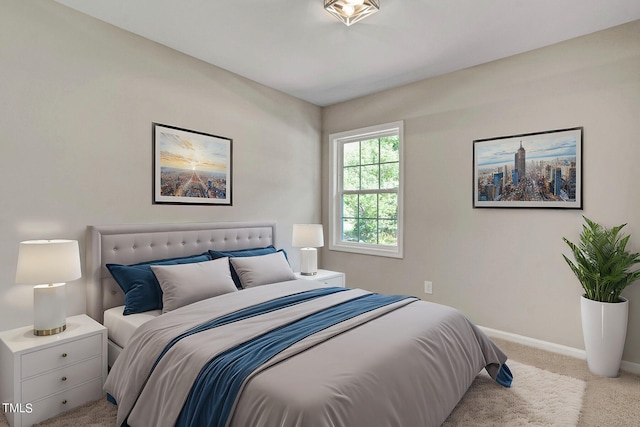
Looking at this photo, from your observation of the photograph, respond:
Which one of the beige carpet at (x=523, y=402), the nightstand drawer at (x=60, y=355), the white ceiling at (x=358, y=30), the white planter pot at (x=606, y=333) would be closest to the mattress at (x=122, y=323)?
the nightstand drawer at (x=60, y=355)

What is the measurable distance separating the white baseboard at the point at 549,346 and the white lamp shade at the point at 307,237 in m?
1.89

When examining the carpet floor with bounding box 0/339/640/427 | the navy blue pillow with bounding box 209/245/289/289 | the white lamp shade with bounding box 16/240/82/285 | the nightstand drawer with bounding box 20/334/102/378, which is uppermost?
the white lamp shade with bounding box 16/240/82/285

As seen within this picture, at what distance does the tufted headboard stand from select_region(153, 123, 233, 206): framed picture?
0.27 meters

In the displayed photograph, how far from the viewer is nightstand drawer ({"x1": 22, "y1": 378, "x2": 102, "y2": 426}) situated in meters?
1.94

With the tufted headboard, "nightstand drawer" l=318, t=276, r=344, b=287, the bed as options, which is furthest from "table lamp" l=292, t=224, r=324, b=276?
the bed

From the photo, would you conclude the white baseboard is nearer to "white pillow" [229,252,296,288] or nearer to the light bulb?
"white pillow" [229,252,296,288]

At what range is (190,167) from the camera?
321 centimetres

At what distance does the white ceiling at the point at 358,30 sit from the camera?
2412 millimetres

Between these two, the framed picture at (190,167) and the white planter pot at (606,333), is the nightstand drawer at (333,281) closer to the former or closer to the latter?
the framed picture at (190,167)

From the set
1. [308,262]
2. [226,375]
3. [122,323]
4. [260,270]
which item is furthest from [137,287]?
[308,262]

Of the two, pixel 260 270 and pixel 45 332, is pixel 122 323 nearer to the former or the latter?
pixel 45 332

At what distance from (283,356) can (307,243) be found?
2252mm

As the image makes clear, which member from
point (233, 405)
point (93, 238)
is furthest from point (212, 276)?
point (233, 405)

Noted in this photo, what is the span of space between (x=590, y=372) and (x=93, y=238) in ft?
12.7
